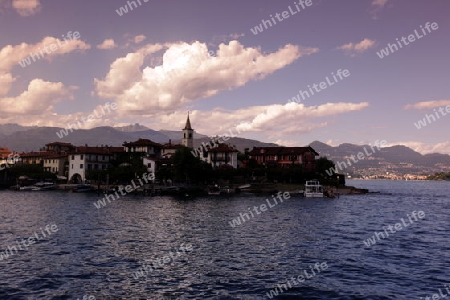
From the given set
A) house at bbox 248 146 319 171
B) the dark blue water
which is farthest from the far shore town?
the dark blue water

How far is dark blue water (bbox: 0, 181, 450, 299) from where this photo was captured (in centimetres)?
2158

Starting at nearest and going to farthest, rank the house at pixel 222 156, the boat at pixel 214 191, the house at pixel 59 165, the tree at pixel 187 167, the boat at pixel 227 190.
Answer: the boat at pixel 214 191, the boat at pixel 227 190, the tree at pixel 187 167, the house at pixel 222 156, the house at pixel 59 165

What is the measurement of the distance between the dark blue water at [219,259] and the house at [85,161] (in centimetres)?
8496

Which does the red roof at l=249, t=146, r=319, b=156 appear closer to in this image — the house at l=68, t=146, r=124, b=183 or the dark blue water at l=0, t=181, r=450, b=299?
the house at l=68, t=146, r=124, b=183

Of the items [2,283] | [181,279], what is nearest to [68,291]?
[2,283]

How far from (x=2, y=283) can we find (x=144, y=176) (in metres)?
99.6

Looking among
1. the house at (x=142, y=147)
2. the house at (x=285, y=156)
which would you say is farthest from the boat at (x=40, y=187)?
the house at (x=285, y=156)

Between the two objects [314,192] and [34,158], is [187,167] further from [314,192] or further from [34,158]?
[34,158]

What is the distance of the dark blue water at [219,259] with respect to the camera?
21.6 m

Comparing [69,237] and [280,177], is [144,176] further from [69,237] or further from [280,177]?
[69,237]

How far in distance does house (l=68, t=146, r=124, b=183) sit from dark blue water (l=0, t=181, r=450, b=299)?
85.0 meters

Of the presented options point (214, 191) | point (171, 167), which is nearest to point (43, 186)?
point (171, 167)

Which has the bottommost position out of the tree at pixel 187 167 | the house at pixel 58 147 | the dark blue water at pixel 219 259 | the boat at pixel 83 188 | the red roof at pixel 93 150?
the dark blue water at pixel 219 259

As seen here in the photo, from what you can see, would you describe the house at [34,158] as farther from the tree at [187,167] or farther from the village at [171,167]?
the tree at [187,167]
